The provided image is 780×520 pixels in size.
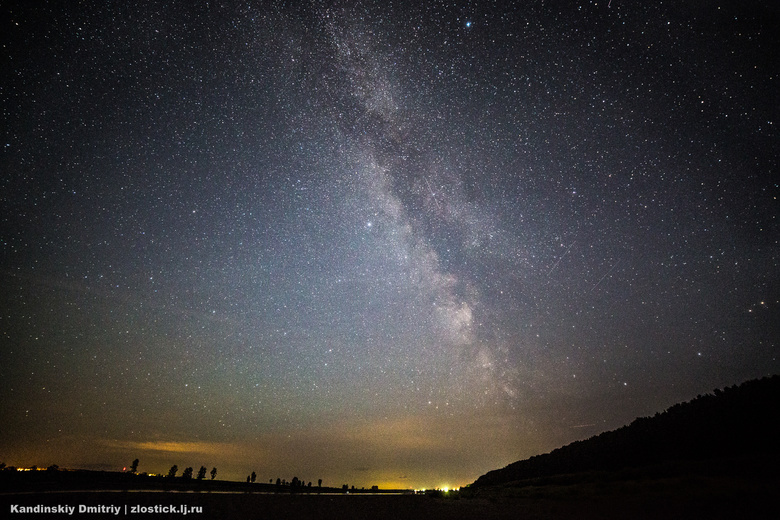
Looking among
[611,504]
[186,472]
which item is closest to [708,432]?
[611,504]

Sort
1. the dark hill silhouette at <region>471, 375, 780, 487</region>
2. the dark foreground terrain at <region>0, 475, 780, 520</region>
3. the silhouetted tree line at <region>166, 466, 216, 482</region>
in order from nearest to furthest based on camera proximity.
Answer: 1. the dark foreground terrain at <region>0, 475, 780, 520</region>
2. the dark hill silhouette at <region>471, 375, 780, 487</region>
3. the silhouetted tree line at <region>166, 466, 216, 482</region>

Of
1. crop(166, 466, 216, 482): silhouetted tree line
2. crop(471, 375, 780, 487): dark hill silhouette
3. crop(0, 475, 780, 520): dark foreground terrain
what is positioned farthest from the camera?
crop(166, 466, 216, 482): silhouetted tree line

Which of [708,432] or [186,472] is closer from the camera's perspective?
[708,432]

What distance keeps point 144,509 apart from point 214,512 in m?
2.28

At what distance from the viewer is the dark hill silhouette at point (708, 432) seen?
709 inches

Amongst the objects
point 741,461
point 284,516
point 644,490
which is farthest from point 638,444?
point 284,516

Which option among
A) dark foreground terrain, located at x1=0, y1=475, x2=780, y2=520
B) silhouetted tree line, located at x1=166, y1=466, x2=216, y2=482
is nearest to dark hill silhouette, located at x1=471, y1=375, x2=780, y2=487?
dark foreground terrain, located at x1=0, y1=475, x2=780, y2=520

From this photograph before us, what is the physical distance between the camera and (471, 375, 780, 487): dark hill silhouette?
18.0 metres

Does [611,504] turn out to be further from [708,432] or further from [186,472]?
[186,472]

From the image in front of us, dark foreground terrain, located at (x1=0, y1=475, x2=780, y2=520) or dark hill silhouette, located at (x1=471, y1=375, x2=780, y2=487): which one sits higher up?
dark hill silhouette, located at (x1=471, y1=375, x2=780, y2=487)

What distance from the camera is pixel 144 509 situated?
11758mm

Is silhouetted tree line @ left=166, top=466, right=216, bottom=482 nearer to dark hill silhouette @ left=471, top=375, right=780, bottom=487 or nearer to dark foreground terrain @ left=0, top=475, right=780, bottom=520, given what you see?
dark foreground terrain @ left=0, top=475, right=780, bottom=520

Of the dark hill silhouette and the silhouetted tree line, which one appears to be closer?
the dark hill silhouette

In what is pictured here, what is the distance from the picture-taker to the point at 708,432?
20.8 metres
